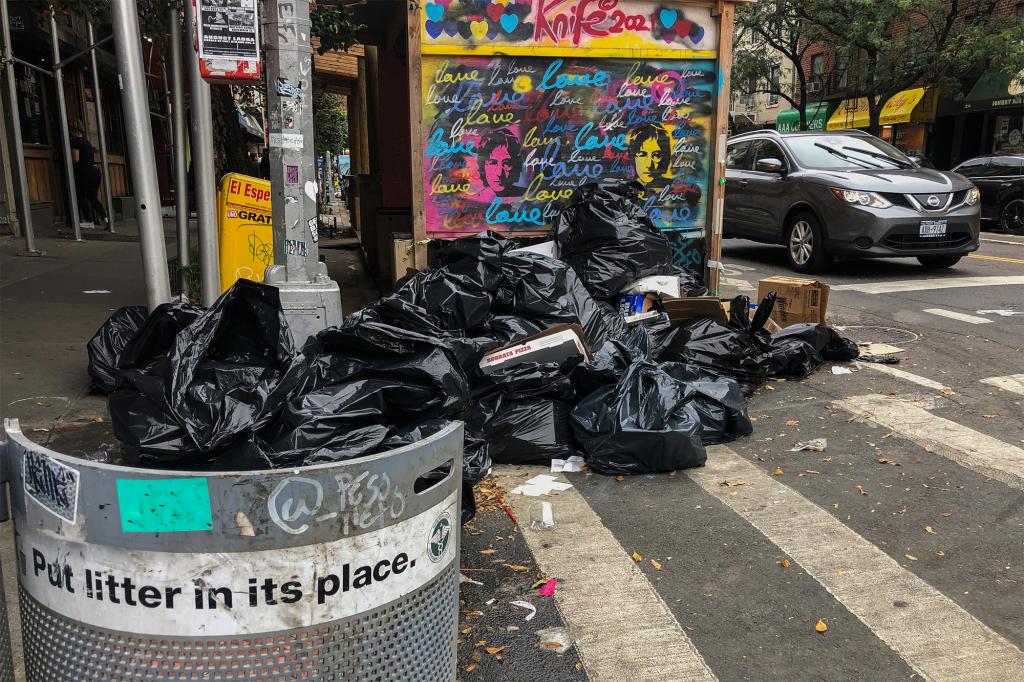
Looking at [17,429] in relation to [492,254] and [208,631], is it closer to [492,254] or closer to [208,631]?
[208,631]

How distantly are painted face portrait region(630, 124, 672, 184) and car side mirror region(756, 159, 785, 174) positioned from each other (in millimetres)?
3996

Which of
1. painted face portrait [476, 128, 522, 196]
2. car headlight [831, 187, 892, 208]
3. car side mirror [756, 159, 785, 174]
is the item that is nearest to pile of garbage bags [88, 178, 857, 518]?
painted face portrait [476, 128, 522, 196]

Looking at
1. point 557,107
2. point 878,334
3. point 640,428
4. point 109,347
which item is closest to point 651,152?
point 557,107

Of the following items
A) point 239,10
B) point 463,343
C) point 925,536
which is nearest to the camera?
point 925,536

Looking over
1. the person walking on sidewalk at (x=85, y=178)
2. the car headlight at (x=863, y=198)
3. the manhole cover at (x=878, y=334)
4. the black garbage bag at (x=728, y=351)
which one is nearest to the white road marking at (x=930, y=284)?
the car headlight at (x=863, y=198)

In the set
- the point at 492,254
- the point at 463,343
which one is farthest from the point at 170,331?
the point at 492,254

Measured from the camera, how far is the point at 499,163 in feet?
21.0

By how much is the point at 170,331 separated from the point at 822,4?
24.5 meters

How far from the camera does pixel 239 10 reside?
362 centimetres

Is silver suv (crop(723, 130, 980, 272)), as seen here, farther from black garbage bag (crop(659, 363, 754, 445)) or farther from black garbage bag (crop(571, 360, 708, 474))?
black garbage bag (crop(571, 360, 708, 474))

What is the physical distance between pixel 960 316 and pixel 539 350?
16.1ft

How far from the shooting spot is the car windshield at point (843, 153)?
9.71 m

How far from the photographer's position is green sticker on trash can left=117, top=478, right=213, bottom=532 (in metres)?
1.37

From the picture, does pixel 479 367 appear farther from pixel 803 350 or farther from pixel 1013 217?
pixel 1013 217
